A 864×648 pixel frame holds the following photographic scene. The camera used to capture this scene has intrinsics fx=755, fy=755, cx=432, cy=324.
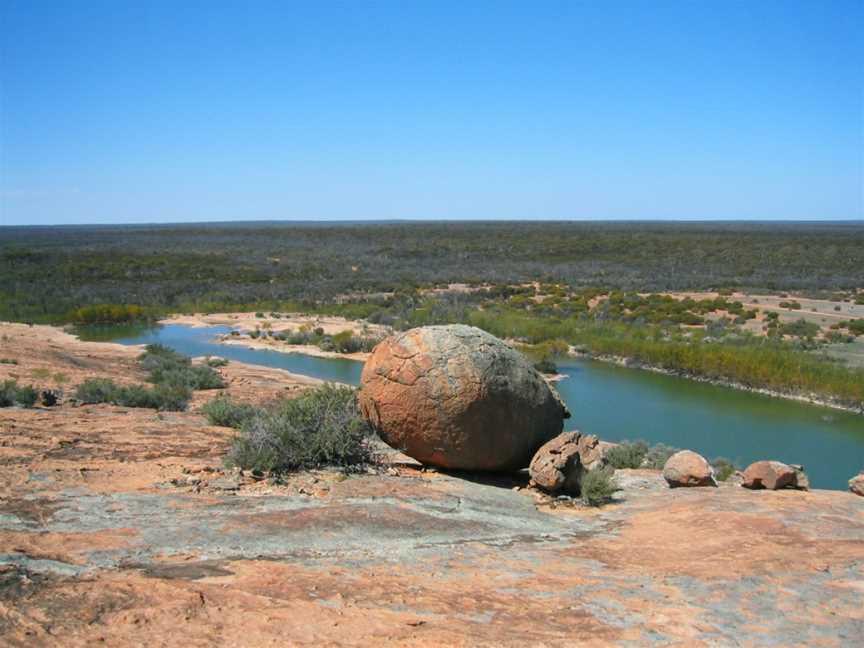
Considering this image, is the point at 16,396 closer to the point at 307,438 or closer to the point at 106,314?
the point at 307,438

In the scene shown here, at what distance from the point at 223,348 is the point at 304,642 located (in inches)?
1131

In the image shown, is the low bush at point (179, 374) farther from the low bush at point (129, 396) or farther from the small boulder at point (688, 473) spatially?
the small boulder at point (688, 473)

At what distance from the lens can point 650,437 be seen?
20.6 m

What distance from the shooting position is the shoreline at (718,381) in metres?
23.3

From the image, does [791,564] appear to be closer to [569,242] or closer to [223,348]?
[223,348]

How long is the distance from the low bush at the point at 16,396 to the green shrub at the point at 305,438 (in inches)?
233

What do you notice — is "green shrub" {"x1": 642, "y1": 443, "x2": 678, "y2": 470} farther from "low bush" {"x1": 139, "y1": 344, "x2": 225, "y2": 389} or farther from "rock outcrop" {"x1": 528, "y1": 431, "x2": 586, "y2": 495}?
"low bush" {"x1": 139, "y1": 344, "x2": 225, "y2": 389}

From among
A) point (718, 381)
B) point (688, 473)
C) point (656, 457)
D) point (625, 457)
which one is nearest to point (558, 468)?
point (688, 473)

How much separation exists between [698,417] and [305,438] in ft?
52.3

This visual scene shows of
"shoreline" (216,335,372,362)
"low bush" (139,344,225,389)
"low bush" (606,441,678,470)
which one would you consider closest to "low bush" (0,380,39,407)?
"low bush" (139,344,225,389)

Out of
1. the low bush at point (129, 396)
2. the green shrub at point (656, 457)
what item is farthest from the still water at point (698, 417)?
the low bush at point (129, 396)

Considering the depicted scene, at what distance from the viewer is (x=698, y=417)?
22.8 meters

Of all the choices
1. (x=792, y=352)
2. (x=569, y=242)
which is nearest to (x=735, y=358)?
(x=792, y=352)

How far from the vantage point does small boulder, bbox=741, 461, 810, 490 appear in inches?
428
